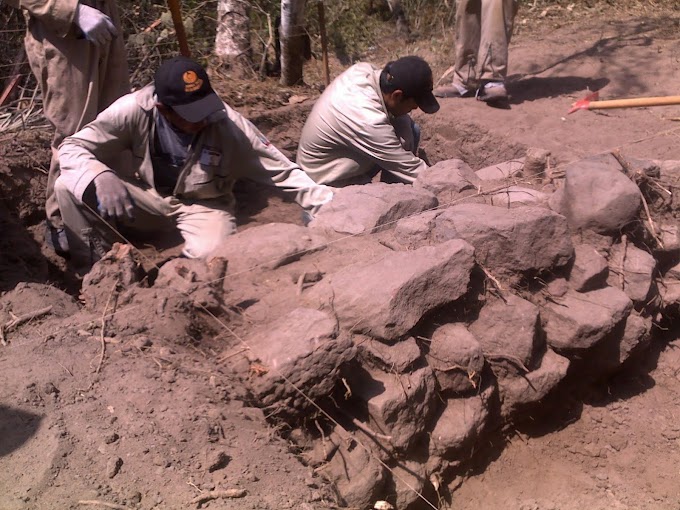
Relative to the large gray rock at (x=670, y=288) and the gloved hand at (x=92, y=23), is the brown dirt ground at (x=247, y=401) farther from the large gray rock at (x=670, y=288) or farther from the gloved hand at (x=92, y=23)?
the gloved hand at (x=92, y=23)

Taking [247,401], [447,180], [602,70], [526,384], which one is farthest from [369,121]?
[602,70]

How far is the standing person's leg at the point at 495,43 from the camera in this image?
5.20 metres

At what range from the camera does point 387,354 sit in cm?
250

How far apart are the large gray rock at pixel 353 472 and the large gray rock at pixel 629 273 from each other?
1.60 metres

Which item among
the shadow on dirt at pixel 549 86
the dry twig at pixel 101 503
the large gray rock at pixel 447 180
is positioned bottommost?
the shadow on dirt at pixel 549 86

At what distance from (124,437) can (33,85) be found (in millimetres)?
3510

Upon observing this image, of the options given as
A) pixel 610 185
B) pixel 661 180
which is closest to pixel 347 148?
pixel 610 185

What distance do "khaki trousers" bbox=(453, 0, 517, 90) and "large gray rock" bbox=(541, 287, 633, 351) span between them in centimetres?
276

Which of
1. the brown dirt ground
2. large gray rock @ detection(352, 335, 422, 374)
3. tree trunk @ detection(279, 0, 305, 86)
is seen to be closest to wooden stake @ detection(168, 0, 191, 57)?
the brown dirt ground

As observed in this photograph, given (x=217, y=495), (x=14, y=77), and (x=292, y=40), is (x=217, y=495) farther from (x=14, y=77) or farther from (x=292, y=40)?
(x=292, y=40)

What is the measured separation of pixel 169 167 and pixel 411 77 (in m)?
1.42

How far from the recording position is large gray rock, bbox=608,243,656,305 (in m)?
3.22

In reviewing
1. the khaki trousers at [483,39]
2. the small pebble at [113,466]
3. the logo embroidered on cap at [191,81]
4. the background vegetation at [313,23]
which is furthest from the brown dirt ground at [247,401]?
the logo embroidered on cap at [191,81]

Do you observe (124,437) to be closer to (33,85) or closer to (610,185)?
(610,185)
